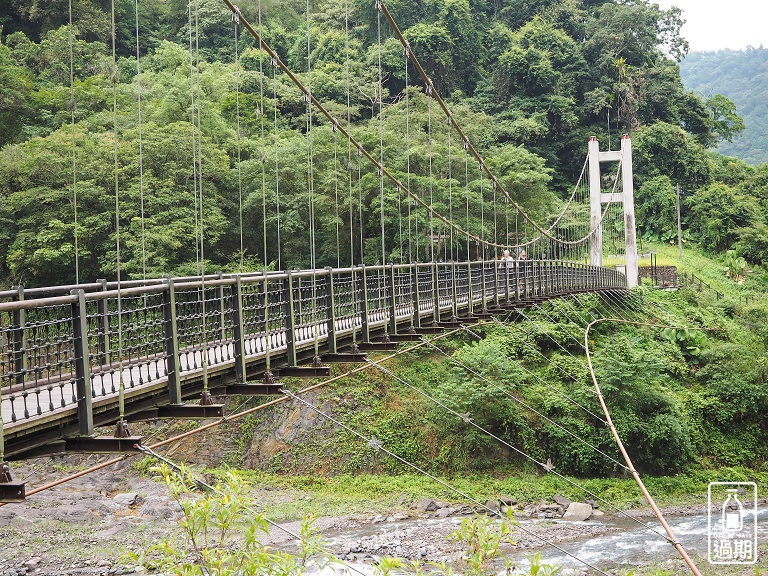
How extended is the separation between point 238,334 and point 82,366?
1.63 meters

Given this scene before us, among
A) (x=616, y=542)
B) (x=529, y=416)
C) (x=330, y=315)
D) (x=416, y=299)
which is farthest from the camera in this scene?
(x=529, y=416)

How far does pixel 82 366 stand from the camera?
12.8 feet

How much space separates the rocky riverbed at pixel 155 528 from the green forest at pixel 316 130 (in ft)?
13.3

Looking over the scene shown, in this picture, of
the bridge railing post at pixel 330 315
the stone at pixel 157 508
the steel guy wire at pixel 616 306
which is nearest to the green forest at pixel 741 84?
the steel guy wire at pixel 616 306

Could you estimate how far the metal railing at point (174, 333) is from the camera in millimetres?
3898

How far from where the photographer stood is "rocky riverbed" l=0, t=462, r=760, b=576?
10.8 m

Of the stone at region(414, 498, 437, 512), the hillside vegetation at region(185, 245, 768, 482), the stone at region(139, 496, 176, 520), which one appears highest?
the hillside vegetation at region(185, 245, 768, 482)

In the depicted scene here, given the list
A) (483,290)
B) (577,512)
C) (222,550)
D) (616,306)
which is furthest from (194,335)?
(616,306)

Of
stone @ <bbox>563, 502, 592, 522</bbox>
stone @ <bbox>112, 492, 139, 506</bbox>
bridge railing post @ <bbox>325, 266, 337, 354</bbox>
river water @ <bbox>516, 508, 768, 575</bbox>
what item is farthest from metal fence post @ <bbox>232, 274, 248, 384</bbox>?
stone @ <bbox>112, 492, 139, 506</bbox>

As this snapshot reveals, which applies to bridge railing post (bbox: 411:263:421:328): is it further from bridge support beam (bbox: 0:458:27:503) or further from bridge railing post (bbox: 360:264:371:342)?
bridge support beam (bbox: 0:458:27:503)

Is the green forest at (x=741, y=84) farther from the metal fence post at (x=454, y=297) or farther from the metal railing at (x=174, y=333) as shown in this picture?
the metal railing at (x=174, y=333)

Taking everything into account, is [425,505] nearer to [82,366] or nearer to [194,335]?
[194,335]

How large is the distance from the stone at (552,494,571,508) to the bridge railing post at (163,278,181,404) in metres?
9.45

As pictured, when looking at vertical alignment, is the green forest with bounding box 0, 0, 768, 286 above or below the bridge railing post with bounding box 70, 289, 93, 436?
above
